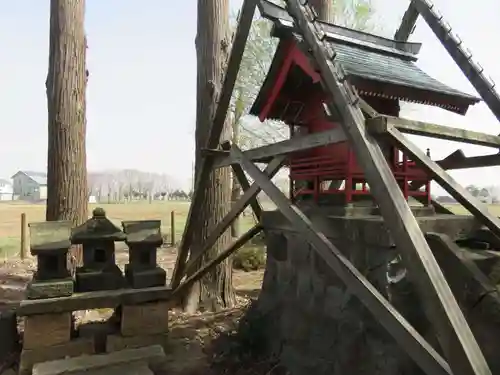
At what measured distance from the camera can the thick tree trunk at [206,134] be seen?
21.9 ft

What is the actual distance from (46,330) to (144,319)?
1.01m

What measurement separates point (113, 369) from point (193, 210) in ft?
6.91

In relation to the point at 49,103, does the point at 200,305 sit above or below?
below

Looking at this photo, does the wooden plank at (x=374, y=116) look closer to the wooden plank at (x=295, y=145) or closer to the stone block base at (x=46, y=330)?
the wooden plank at (x=295, y=145)

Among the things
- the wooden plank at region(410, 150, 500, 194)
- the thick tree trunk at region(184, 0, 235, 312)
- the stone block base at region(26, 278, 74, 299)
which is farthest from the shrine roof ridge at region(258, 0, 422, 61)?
the stone block base at region(26, 278, 74, 299)

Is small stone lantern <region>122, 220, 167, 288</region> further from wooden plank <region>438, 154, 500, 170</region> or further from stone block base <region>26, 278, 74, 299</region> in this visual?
wooden plank <region>438, 154, 500, 170</region>

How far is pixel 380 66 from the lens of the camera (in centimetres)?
438

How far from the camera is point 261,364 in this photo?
4449 millimetres

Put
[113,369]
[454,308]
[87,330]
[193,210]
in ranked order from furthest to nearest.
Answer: [193,210] < [87,330] < [113,369] < [454,308]

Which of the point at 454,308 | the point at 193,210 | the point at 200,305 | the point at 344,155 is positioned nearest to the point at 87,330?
the point at 193,210

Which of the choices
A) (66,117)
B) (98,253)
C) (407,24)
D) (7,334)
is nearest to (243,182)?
(98,253)

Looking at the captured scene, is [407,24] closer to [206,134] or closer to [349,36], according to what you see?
[349,36]

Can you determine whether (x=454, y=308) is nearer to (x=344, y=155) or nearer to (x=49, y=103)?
(x=344, y=155)

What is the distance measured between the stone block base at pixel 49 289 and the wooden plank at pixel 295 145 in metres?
2.21
